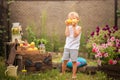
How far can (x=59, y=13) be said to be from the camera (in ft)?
33.1

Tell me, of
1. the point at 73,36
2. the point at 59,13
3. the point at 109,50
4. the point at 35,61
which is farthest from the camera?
the point at 59,13

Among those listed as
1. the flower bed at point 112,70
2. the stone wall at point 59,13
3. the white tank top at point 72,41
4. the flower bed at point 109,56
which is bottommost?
the flower bed at point 112,70

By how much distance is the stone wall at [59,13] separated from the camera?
997 cm

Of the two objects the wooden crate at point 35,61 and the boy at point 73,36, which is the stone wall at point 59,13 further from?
the boy at point 73,36

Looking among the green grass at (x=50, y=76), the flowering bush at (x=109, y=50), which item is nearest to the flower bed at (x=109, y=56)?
the flowering bush at (x=109, y=50)

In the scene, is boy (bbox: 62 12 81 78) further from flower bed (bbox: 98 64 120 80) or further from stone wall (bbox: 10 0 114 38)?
stone wall (bbox: 10 0 114 38)

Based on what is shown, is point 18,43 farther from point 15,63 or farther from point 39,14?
point 39,14

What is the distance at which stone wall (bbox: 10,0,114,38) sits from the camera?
9969 mm

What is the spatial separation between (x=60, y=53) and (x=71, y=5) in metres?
1.52

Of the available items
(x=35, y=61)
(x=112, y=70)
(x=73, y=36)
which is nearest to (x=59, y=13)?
(x=35, y=61)

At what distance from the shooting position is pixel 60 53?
975 centimetres

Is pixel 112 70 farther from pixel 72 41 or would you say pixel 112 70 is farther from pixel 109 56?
pixel 72 41

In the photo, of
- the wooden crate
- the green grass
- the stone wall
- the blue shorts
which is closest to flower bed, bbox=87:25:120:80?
the green grass

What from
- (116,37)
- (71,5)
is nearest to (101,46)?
(116,37)
